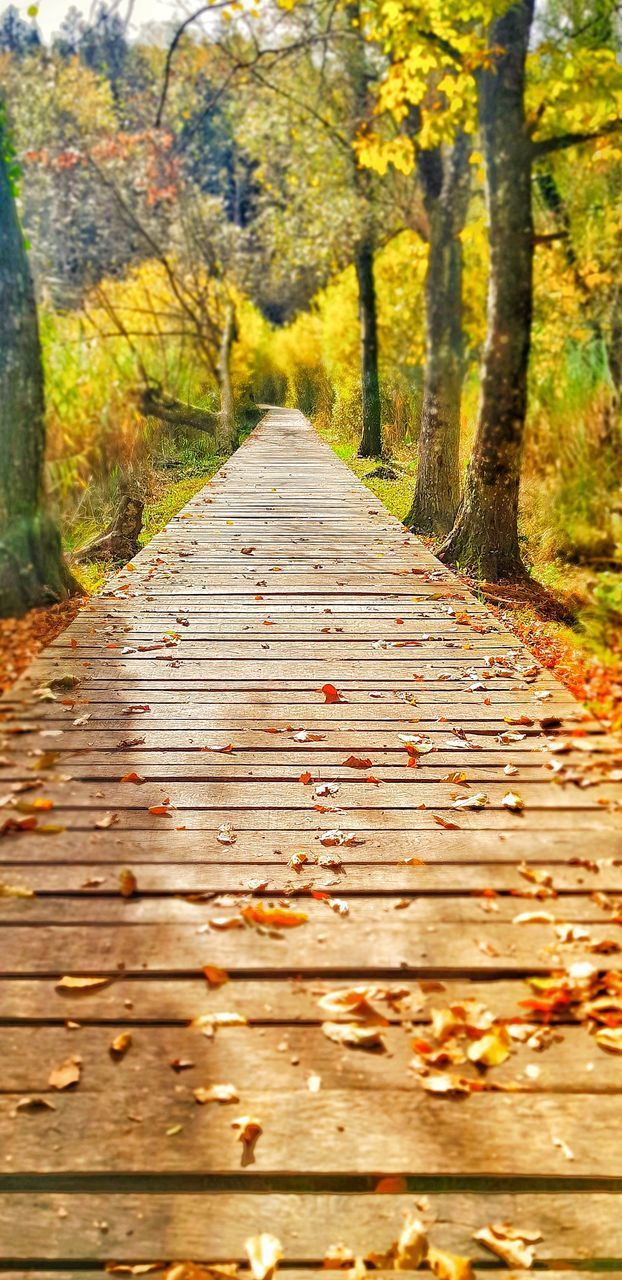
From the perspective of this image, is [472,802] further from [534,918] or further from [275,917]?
[275,917]

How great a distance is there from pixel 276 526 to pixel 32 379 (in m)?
3.85

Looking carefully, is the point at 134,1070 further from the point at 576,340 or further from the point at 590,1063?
the point at 576,340

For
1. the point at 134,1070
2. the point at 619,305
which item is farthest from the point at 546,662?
the point at 619,305

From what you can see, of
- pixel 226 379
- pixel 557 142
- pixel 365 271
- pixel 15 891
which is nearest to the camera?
pixel 15 891

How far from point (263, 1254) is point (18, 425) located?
4282 mm

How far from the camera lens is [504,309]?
6.00 meters

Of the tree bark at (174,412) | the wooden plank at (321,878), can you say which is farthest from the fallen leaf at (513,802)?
the tree bark at (174,412)

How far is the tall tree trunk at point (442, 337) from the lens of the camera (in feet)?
27.9

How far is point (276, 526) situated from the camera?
334 inches

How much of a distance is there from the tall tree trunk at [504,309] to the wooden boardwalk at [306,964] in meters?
2.29

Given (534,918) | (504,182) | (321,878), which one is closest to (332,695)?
(321,878)

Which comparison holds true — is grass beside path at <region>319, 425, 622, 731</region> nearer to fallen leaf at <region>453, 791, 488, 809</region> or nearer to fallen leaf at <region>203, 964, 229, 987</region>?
fallen leaf at <region>453, 791, 488, 809</region>

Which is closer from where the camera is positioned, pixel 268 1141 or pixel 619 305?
pixel 268 1141

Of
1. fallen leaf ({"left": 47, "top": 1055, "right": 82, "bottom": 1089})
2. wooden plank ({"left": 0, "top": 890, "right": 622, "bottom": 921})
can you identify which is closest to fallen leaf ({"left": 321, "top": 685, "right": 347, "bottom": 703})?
wooden plank ({"left": 0, "top": 890, "right": 622, "bottom": 921})
